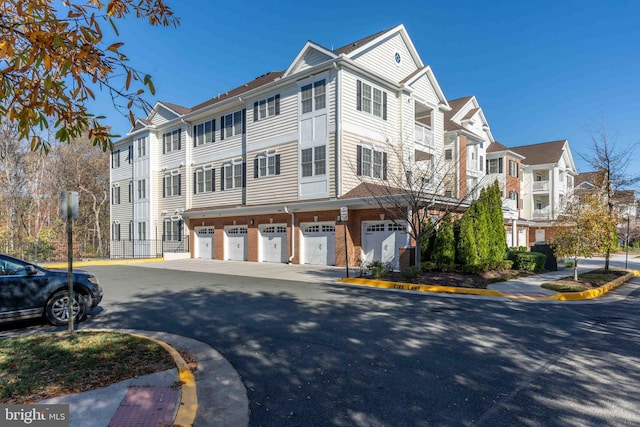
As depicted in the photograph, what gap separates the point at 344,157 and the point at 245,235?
359 inches

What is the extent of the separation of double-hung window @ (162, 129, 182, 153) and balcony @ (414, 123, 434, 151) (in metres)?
17.6

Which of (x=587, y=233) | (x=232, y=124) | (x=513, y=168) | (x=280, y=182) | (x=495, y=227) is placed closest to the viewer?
(x=587, y=233)

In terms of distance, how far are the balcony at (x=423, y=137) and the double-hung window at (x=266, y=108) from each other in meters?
8.72

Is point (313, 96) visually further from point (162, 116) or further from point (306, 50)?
point (162, 116)

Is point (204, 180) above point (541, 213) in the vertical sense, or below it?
above

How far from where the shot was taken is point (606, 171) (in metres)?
18.0

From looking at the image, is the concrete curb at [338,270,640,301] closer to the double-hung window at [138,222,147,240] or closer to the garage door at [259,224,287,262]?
the garage door at [259,224,287,262]

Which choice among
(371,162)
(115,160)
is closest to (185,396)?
(371,162)

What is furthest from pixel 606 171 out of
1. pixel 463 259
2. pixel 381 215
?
pixel 381 215

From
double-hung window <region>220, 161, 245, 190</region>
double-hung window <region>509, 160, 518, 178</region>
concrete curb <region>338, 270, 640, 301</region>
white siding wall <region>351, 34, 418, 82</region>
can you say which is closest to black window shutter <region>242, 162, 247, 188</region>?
double-hung window <region>220, 161, 245, 190</region>

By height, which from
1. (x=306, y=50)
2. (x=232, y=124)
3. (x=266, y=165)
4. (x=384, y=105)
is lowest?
(x=266, y=165)

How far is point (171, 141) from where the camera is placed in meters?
30.2

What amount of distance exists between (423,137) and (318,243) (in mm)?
10100

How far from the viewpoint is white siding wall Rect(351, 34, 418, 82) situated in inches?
833
